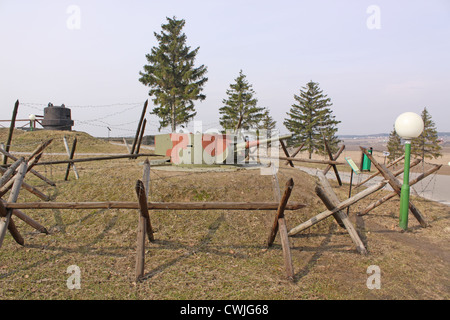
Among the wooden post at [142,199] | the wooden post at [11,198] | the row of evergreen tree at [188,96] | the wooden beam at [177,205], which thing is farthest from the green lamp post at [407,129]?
the row of evergreen tree at [188,96]

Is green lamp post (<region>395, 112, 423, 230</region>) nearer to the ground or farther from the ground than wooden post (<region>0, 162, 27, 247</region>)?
farther from the ground

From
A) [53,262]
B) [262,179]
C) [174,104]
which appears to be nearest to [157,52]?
[174,104]

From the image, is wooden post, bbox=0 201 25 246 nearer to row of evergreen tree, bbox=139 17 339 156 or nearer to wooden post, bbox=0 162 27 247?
wooden post, bbox=0 162 27 247

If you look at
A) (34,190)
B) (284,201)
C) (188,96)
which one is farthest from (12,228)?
(188,96)

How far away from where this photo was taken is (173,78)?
35.0m

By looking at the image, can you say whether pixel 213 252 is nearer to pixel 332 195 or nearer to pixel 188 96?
pixel 332 195

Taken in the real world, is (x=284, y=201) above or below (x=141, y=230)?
above

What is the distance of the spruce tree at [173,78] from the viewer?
114 ft

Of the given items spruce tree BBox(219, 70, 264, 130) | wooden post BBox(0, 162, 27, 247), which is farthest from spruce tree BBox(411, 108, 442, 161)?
wooden post BBox(0, 162, 27, 247)

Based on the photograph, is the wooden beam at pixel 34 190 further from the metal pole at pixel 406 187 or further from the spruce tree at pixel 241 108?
the spruce tree at pixel 241 108

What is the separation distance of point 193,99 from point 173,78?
3.25 meters

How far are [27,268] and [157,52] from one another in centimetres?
3418

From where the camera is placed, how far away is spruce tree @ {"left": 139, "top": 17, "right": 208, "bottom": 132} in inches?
1366

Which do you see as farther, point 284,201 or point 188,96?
point 188,96
